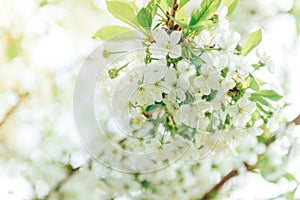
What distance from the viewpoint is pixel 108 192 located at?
2.52ft

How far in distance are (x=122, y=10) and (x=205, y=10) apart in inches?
3.4

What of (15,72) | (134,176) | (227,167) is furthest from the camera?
(15,72)

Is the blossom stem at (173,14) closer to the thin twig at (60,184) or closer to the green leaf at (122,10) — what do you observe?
the green leaf at (122,10)

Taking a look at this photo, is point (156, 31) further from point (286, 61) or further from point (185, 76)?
point (286, 61)

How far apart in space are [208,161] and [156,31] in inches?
14.9

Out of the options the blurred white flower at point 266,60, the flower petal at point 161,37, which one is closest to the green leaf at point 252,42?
the blurred white flower at point 266,60

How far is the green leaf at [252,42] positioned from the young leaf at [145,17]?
0.40 ft

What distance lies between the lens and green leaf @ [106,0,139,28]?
51 centimetres

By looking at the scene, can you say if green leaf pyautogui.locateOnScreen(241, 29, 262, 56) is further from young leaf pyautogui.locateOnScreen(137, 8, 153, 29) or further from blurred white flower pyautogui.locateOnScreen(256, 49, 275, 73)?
young leaf pyautogui.locateOnScreen(137, 8, 153, 29)

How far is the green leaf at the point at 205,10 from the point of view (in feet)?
1.67

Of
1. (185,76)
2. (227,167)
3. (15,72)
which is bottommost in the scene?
(227,167)

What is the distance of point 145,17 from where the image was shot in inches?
19.2

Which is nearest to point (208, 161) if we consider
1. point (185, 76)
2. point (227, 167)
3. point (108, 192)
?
point (227, 167)

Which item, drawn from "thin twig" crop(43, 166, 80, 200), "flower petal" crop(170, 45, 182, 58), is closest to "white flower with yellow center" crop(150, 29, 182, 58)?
"flower petal" crop(170, 45, 182, 58)
